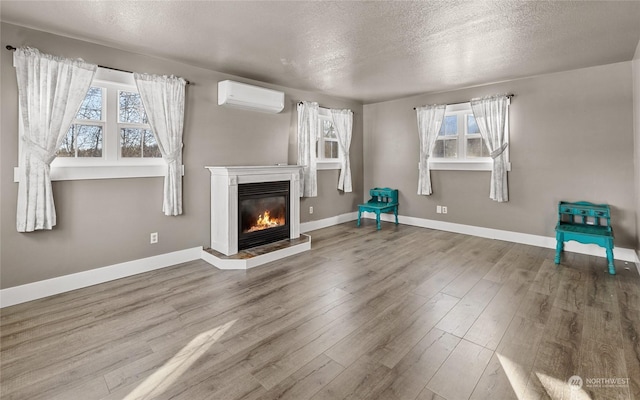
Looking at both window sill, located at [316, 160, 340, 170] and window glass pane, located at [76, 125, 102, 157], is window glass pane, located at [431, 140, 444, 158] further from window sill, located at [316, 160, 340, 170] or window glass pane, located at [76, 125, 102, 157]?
window glass pane, located at [76, 125, 102, 157]

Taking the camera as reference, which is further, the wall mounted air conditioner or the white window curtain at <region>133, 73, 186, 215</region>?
the wall mounted air conditioner

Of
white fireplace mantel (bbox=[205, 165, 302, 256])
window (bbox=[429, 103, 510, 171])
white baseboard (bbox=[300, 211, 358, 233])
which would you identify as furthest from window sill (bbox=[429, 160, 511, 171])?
white fireplace mantel (bbox=[205, 165, 302, 256])

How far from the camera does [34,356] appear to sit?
2.06 m

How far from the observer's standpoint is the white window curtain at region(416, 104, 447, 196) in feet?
17.9

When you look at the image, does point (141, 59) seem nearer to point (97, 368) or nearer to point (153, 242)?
point (153, 242)

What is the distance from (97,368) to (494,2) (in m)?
3.85

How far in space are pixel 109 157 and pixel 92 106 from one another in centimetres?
54

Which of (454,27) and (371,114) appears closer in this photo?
(454,27)

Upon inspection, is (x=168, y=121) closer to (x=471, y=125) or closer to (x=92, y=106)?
(x=92, y=106)

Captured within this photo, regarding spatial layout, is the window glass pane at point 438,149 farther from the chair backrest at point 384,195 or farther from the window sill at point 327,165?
the window sill at point 327,165

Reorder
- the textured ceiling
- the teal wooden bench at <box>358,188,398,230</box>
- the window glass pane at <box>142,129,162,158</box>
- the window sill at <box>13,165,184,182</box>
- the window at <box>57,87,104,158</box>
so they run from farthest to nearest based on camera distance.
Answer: the teal wooden bench at <box>358,188,398,230</box>
the window glass pane at <box>142,129,162,158</box>
the window at <box>57,87,104,158</box>
the window sill at <box>13,165,184,182</box>
the textured ceiling

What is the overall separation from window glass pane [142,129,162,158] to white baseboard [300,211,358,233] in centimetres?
270

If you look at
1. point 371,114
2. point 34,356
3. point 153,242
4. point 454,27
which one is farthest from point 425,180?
point 34,356
